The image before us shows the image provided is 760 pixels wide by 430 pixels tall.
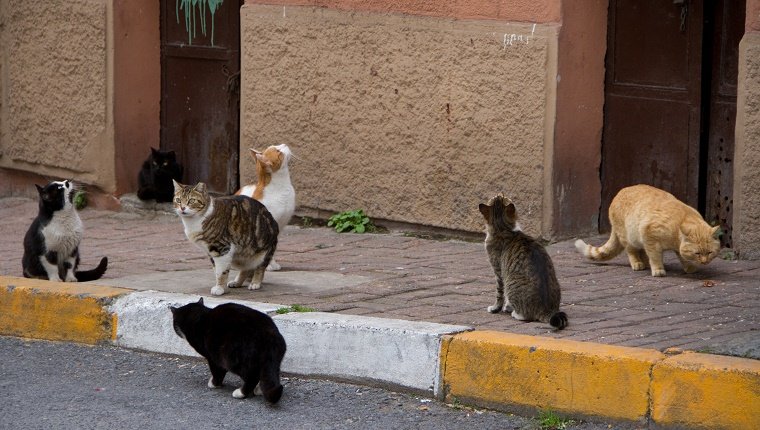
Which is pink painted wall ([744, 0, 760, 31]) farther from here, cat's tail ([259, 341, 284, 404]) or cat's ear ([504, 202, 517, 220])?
cat's tail ([259, 341, 284, 404])

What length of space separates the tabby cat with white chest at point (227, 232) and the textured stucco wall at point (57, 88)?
12.7 feet

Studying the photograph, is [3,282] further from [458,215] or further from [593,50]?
[593,50]

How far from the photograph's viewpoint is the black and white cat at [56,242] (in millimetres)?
8125

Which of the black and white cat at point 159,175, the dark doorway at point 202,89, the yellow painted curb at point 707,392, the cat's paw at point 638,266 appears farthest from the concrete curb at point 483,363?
the dark doorway at point 202,89

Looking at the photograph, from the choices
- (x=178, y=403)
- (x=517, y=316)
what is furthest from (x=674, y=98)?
(x=178, y=403)

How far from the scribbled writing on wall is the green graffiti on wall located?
292 centimetres

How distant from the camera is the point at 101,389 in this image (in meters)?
6.29

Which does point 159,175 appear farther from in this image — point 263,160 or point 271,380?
point 271,380

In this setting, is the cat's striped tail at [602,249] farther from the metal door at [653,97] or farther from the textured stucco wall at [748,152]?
the metal door at [653,97]

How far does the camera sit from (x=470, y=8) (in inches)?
358

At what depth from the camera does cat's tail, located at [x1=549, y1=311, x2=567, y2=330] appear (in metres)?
6.41

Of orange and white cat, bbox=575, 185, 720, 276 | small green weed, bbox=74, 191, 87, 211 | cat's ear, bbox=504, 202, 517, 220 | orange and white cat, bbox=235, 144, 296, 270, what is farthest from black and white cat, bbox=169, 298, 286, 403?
small green weed, bbox=74, 191, 87, 211

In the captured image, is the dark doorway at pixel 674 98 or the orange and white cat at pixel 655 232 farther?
the dark doorway at pixel 674 98

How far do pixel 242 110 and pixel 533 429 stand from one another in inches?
212
